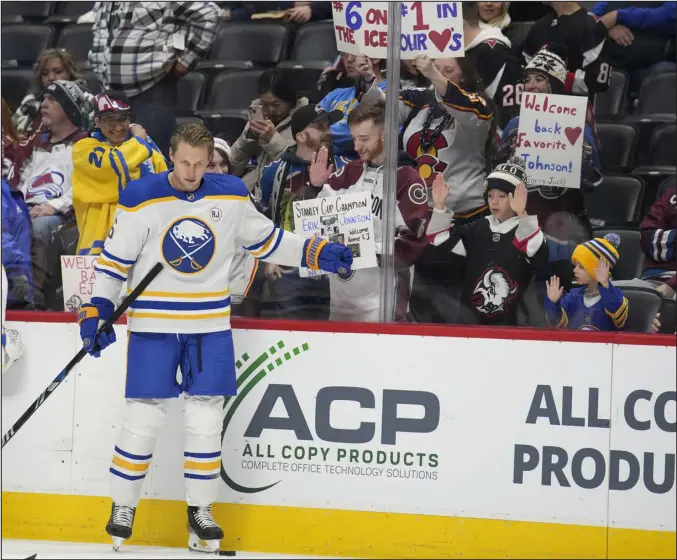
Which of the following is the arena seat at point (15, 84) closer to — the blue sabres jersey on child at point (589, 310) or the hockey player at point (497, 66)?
the hockey player at point (497, 66)

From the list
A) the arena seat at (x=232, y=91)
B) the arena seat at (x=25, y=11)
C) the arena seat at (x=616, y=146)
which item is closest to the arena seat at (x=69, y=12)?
the arena seat at (x=25, y=11)

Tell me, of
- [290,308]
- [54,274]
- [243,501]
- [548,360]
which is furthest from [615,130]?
[54,274]

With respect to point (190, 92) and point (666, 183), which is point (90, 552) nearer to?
point (190, 92)

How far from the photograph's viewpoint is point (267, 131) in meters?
4.34

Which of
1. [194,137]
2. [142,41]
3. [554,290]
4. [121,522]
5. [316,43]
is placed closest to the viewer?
[194,137]

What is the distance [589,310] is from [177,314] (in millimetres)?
1356

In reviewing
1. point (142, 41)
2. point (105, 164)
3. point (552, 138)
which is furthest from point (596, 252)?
point (142, 41)

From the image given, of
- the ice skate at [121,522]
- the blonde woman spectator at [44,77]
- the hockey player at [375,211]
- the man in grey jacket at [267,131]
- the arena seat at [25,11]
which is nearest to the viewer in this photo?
the ice skate at [121,522]

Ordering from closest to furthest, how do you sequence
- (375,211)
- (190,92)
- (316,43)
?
(375,211)
(316,43)
(190,92)

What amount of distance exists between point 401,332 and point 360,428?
0.35m

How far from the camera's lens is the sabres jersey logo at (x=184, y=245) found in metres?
3.93

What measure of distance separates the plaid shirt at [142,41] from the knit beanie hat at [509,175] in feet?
3.93

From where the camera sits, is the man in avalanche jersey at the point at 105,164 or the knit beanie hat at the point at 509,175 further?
the man in avalanche jersey at the point at 105,164

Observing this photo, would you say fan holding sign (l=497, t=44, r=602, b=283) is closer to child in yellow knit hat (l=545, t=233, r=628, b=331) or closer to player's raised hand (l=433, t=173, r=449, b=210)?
child in yellow knit hat (l=545, t=233, r=628, b=331)
